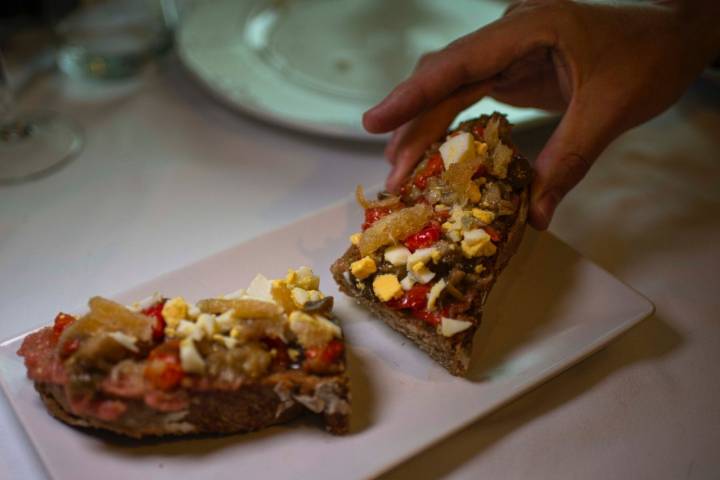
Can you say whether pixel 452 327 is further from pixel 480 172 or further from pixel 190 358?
pixel 190 358

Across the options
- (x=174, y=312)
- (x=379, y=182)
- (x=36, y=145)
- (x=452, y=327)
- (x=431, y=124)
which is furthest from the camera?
(x=36, y=145)

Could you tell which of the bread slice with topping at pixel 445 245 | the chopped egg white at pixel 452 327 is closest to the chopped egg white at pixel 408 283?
the bread slice with topping at pixel 445 245

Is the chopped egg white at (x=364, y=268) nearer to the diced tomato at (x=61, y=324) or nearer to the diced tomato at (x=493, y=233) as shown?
the diced tomato at (x=493, y=233)

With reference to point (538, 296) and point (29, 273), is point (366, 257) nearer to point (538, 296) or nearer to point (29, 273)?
point (538, 296)

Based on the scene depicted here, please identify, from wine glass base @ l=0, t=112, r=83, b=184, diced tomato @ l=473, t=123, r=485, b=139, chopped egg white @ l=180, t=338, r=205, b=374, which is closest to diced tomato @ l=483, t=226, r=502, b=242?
diced tomato @ l=473, t=123, r=485, b=139

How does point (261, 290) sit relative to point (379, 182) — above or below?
above

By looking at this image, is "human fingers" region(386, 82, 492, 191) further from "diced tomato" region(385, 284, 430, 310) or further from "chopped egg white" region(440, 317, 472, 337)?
"chopped egg white" region(440, 317, 472, 337)

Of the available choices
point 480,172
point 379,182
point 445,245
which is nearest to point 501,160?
point 480,172
